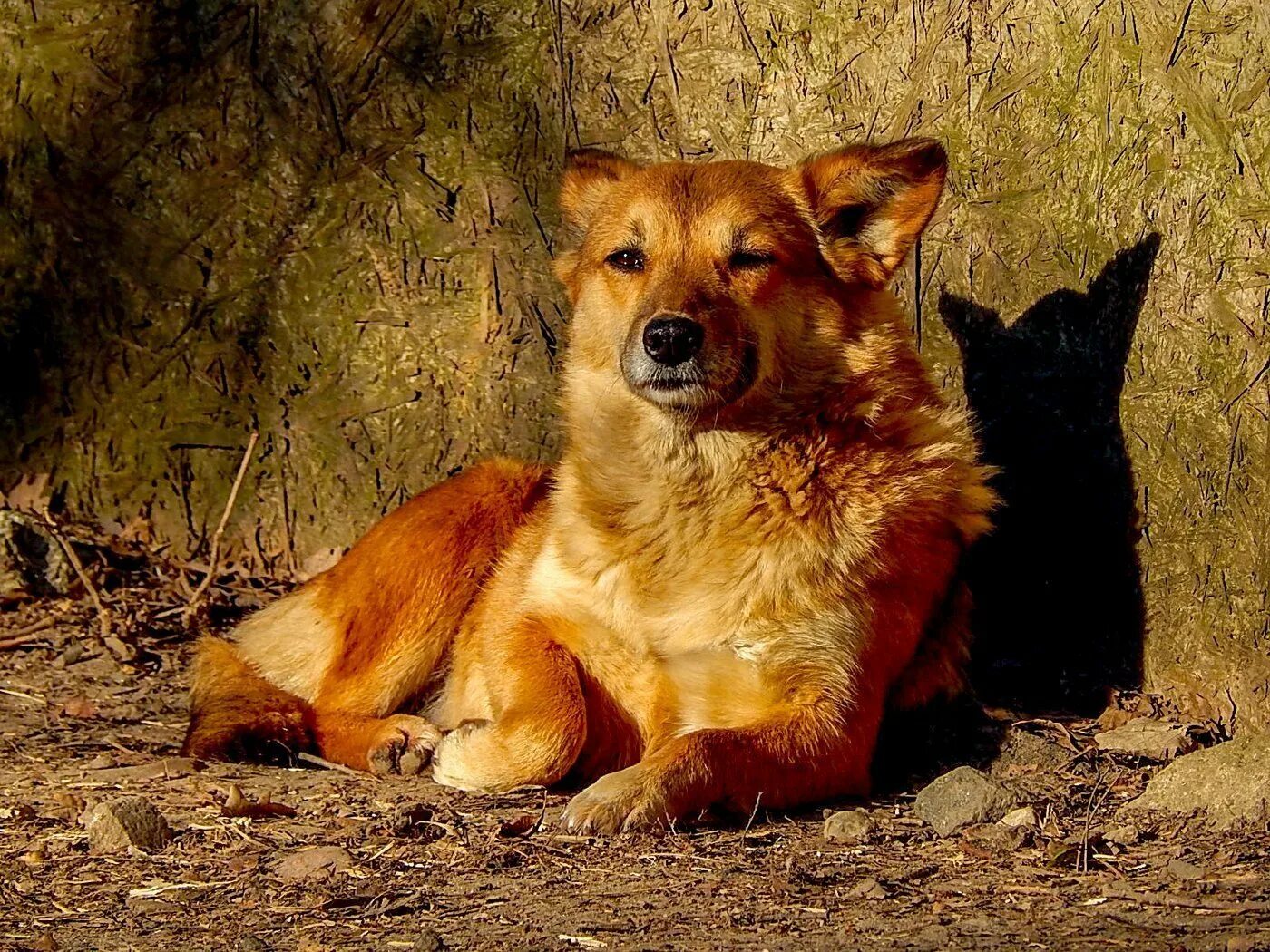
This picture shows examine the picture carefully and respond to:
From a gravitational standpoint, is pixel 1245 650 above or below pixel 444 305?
below

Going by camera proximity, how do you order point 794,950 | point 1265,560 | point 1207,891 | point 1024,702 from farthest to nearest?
point 1024,702
point 1265,560
point 1207,891
point 794,950

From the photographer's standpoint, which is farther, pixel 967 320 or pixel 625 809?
pixel 967 320

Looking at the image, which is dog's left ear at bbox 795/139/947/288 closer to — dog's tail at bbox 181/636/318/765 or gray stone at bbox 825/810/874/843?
gray stone at bbox 825/810/874/843

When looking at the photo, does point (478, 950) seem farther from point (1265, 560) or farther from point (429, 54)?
point (429, 54)

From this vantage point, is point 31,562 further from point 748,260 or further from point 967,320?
point 967,320

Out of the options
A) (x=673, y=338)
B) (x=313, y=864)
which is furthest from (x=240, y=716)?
(x=673, y=338)

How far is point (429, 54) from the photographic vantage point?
5875 mm

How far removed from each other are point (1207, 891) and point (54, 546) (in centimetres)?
467

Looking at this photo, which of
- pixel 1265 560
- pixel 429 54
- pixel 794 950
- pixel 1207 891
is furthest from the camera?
pixel 429 54

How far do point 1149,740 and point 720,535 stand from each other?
152 centimetres

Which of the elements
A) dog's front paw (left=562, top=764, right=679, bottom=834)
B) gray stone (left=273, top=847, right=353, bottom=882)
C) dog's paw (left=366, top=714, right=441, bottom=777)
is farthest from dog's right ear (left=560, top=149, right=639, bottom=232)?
gray stone (left=273, top=847, right=353, bottom=882)

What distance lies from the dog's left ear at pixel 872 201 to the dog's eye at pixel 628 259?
58 centimetres

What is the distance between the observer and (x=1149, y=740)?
461 centimetres

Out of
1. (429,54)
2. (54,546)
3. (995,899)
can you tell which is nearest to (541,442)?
(429,54)
